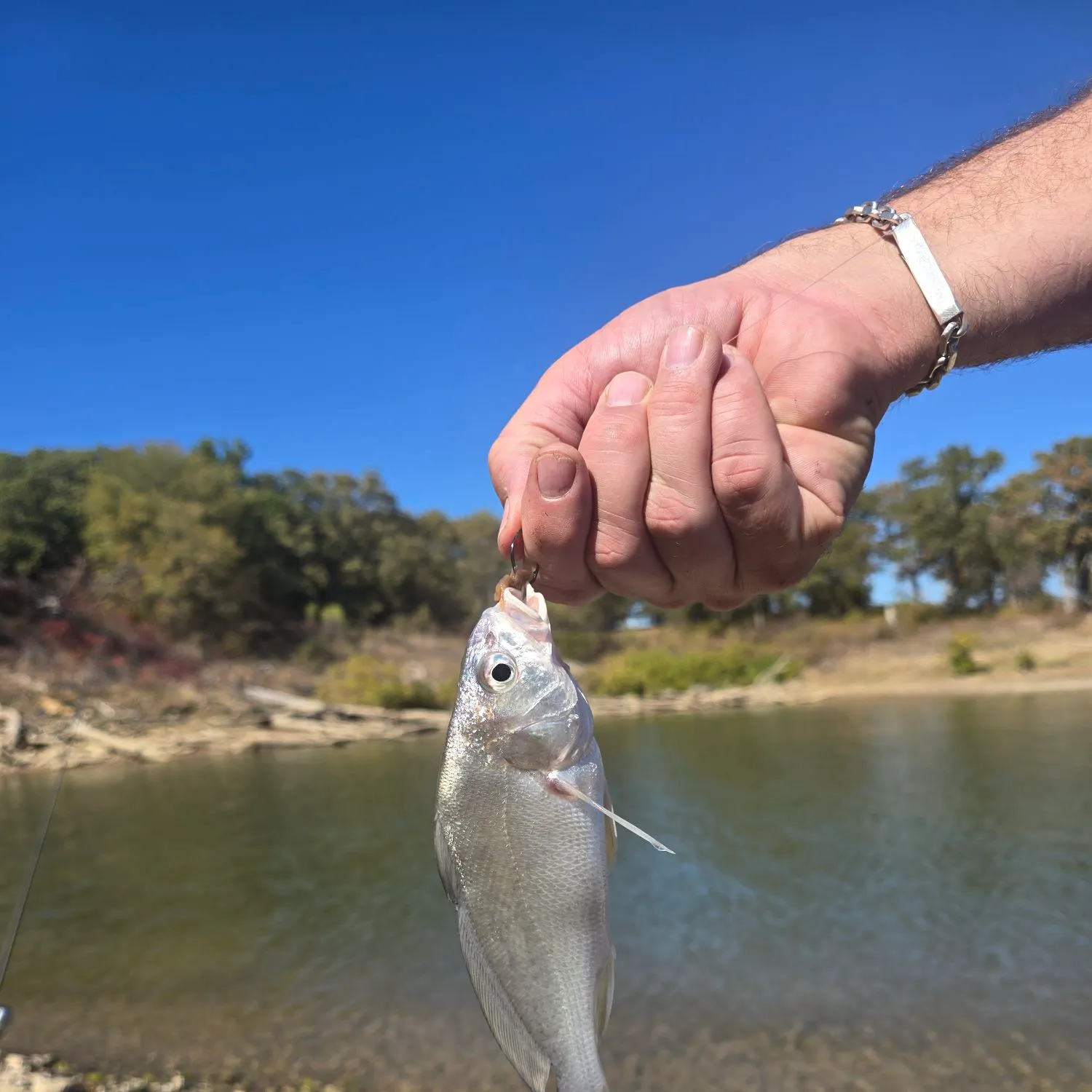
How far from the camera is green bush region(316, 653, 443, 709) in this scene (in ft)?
103

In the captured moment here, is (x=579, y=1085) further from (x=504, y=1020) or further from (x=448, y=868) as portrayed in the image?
(x=448, y=868)

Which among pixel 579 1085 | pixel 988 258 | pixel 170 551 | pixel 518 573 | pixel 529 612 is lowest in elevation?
pixel 579 1085

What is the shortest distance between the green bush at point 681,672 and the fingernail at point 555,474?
33.9m

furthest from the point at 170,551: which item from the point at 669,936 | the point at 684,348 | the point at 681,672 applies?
the point at 684,348

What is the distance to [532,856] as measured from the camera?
6.31ft

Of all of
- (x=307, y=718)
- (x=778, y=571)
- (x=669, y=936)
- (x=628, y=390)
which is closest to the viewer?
(x=628, y=390)

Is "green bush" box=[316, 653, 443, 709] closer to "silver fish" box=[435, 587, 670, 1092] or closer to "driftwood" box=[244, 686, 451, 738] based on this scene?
"driftwood" box=[244, 686, 451, 738]

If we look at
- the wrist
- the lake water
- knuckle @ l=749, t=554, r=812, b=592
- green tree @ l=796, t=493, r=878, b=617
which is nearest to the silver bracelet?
the wrist

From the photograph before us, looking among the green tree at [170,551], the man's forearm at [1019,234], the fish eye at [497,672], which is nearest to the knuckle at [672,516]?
the fish eye at [497,672]

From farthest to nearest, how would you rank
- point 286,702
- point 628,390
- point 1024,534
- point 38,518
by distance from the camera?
1. point 1024,534
2. point 38,518
3. point 286,702
4. point 628,390

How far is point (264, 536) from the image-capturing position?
41219 mm

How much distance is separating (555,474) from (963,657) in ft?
119

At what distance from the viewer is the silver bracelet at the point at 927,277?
2084mm

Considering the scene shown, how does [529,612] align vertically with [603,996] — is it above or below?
above
